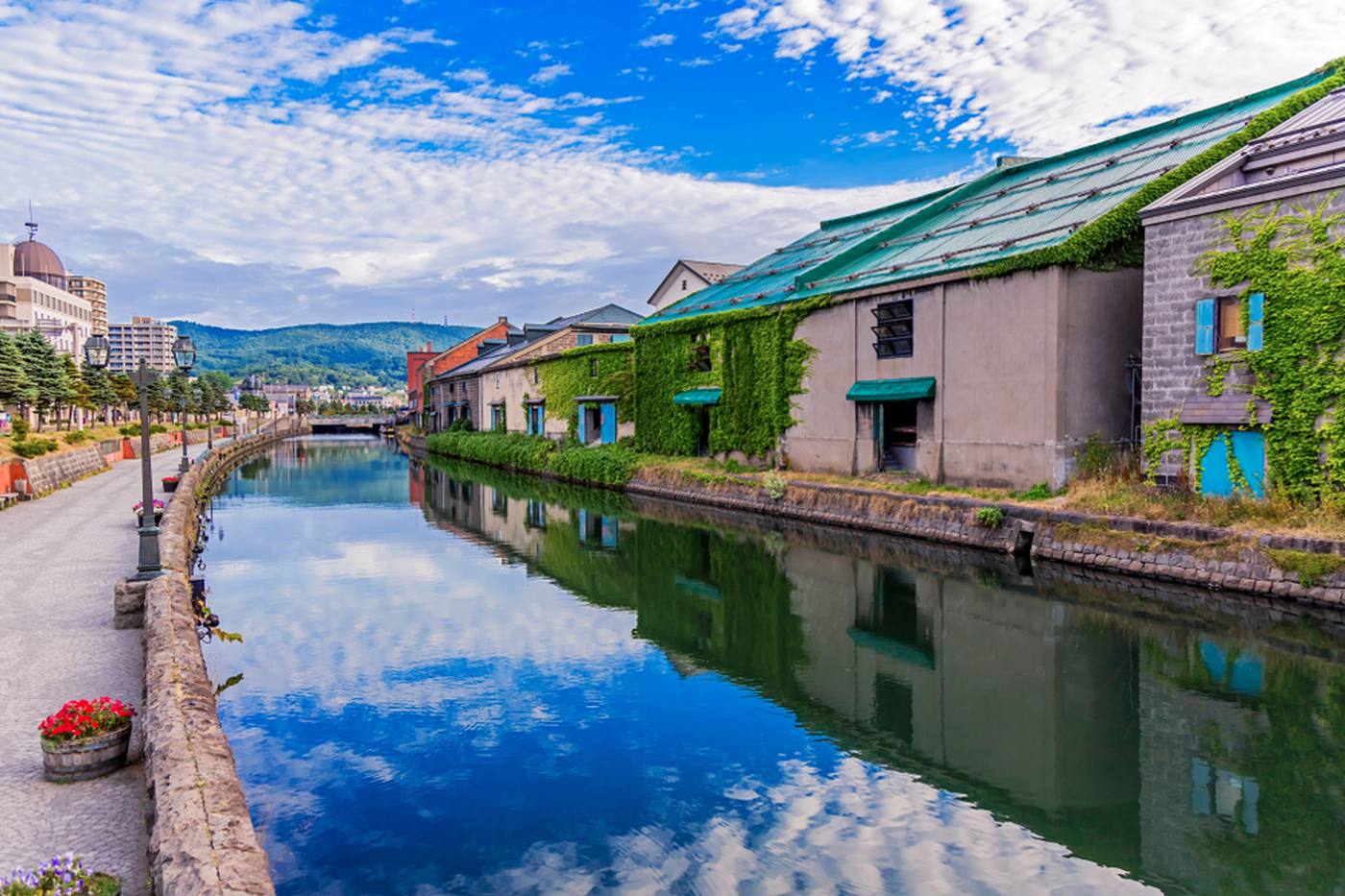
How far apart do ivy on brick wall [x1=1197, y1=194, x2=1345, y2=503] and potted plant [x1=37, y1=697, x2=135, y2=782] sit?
53.0 ft

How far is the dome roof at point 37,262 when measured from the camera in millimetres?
103688

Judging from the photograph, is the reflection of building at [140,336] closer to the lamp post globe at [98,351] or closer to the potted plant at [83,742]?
the lamp post globe at [98,351]

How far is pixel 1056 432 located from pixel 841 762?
12558 millimetres

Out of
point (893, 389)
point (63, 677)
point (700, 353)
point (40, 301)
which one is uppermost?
point (40, 301)

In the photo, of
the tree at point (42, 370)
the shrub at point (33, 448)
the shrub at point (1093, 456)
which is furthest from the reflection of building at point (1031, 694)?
the tree at point (42, 370)

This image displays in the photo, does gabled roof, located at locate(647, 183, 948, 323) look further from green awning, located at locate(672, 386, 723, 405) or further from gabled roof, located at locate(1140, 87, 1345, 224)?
gabled roof, located at locate(1140, 87, 1345, 224)

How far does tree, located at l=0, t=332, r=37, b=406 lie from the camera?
33281 millimetres

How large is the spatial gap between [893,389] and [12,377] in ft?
105

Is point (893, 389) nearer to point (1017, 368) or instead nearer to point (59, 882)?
point (1017, 368)

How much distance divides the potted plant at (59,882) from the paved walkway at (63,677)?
203mm

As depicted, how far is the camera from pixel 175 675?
290 inches

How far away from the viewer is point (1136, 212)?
18.7 meters

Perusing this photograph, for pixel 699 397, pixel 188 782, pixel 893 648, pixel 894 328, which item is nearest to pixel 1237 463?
pixel 893 648

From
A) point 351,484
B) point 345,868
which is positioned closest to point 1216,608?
point 345,868
